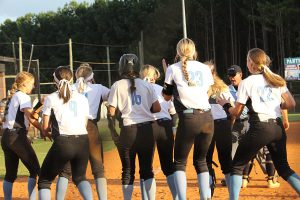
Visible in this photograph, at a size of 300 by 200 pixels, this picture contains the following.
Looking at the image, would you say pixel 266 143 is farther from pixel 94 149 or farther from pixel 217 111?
pixel 94 149

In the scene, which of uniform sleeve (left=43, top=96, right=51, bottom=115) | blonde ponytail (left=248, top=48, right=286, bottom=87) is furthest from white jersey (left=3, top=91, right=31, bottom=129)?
blonde ponytail (left=248, top=48, right=286, bottom=87)

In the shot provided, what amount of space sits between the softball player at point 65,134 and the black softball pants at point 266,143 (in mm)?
1887

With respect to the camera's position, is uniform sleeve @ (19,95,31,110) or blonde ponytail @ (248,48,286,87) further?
uniform sleeve @ (19,95,31,110)

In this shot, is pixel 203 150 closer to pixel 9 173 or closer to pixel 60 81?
pixel 60 81

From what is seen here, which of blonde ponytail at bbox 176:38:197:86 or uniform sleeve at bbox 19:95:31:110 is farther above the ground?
blonde ponytail at bbox 176:38:197:86

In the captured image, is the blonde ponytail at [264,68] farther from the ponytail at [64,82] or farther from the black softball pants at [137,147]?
the ponytail at [64,82]

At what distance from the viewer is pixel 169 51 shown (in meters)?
66.8

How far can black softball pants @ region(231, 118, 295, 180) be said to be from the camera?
6.98 metres

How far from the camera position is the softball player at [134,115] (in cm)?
722

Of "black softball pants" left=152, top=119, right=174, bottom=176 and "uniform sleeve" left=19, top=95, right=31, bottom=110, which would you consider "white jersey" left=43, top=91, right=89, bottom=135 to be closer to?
"uniform sleeve" left=19, top=95, right=31, bottom=110

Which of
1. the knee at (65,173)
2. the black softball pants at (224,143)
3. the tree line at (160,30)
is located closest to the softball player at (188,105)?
the black softball pants at (224,143)

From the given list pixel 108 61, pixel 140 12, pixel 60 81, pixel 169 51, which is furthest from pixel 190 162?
pixel 140 12

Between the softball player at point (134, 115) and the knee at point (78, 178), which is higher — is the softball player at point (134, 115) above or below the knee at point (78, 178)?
above

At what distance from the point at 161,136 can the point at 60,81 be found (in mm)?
1569
